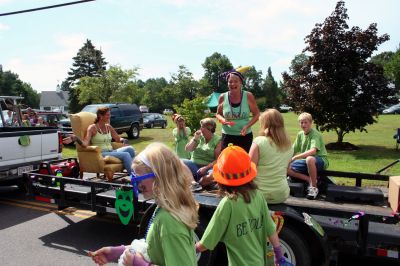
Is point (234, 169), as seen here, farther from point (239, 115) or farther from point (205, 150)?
point (205, 150)

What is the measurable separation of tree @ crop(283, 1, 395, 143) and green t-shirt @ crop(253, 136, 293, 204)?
10619 mm

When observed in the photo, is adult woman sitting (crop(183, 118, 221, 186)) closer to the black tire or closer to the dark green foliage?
the dark green foliage

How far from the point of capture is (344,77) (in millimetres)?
13500

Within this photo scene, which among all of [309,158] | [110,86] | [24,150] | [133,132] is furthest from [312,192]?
[110,86]

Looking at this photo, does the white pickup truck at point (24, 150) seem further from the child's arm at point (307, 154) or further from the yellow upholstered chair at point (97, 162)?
the child's arm at point (307, 154)

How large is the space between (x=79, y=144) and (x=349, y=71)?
Answer: 10659 mm

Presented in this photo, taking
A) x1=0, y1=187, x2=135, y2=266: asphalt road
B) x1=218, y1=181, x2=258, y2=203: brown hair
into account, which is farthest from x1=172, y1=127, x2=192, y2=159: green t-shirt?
x1=218, y1=181, x2=258, y2=203: brown hair

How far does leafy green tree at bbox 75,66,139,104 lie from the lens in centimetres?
3184

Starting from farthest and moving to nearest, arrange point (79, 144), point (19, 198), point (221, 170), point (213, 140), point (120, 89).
Answer: point (120, 89), point (19, 198), point (79, 144), point (213, 140), point (221, 170)

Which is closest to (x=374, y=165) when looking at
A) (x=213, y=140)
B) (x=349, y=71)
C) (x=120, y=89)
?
(x=349, y=71)

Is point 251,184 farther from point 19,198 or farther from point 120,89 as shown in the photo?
point 120,89

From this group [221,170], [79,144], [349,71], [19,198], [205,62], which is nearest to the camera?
[221,170]

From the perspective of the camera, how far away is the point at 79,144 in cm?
659

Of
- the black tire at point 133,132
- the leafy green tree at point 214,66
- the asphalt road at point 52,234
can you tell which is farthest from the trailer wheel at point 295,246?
the leafy green tree at point 214,66
